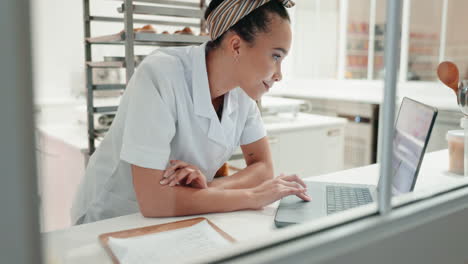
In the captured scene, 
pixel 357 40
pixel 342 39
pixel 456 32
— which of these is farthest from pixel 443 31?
pixel 342 39

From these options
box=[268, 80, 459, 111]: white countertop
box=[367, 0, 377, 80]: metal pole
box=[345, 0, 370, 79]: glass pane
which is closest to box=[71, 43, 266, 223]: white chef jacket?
box=[268, 80, 459, 111]: white countertop

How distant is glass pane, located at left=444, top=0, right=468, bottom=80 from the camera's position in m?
3.52

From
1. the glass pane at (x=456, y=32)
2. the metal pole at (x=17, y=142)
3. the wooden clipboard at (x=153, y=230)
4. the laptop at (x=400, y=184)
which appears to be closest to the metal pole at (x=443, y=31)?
the glass pane at (x=456, y=32)

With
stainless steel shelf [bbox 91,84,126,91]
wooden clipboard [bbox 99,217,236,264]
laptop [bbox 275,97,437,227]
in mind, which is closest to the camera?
wooden clipboard [bbox 99,217,236,264]

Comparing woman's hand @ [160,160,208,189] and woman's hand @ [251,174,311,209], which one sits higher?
woman's hand @ [160,160,208,189]

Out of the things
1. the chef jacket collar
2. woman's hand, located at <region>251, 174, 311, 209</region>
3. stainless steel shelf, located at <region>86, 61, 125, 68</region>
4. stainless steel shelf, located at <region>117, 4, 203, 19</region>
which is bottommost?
woman's hand, located at <region>251, 174, 311, 209</region>

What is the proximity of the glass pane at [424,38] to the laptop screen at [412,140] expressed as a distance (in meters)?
2.90

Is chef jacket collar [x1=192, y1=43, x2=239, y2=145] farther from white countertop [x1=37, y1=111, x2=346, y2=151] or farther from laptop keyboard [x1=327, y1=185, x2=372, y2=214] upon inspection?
white countertop [x1=37, y1=111, x2=346, y2=151]

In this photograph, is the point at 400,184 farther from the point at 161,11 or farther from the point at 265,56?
the point at 161,11

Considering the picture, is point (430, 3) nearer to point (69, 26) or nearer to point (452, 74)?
point (452, 74)

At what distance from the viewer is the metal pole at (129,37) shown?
187 centimetres

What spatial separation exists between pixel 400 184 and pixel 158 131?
2.12 feet

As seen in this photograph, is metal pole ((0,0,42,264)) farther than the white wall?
No

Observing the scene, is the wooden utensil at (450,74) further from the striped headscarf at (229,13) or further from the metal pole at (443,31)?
the metal pole at (443,31)
